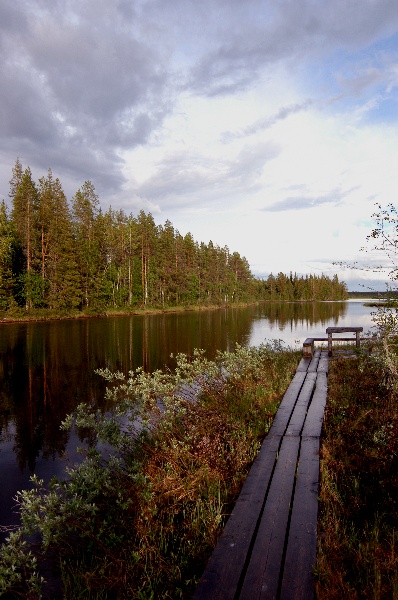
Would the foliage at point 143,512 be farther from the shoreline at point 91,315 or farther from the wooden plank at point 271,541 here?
the shoreline at point 91,315

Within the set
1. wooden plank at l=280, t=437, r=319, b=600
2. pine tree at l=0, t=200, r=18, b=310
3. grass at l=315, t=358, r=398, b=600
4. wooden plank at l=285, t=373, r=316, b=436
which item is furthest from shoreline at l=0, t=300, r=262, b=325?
wooden plank at l=280, t=437, r=319, b=600

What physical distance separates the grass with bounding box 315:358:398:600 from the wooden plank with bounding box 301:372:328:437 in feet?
0.51

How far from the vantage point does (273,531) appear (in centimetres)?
375

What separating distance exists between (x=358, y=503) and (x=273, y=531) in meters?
1.43

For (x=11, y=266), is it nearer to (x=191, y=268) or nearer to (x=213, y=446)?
(x=191, y=268)

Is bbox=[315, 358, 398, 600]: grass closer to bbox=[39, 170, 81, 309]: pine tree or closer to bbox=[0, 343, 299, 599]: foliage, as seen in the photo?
bbox=[0, 343, 299, 599]: foliage

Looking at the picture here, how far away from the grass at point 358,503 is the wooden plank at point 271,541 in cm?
38

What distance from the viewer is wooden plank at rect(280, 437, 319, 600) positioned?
3021mm

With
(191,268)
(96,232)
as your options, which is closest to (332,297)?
(191,268)

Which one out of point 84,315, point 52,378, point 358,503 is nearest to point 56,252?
point 84,315

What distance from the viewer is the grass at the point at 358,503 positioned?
126 inches

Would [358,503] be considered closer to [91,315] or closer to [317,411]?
[317,411]

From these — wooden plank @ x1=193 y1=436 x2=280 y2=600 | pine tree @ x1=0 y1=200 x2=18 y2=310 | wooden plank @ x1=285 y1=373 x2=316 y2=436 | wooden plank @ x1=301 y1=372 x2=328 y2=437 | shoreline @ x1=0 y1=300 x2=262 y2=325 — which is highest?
pine tree @ x1=0 y1=200 x2=18 y2=310

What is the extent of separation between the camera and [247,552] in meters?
3.46
